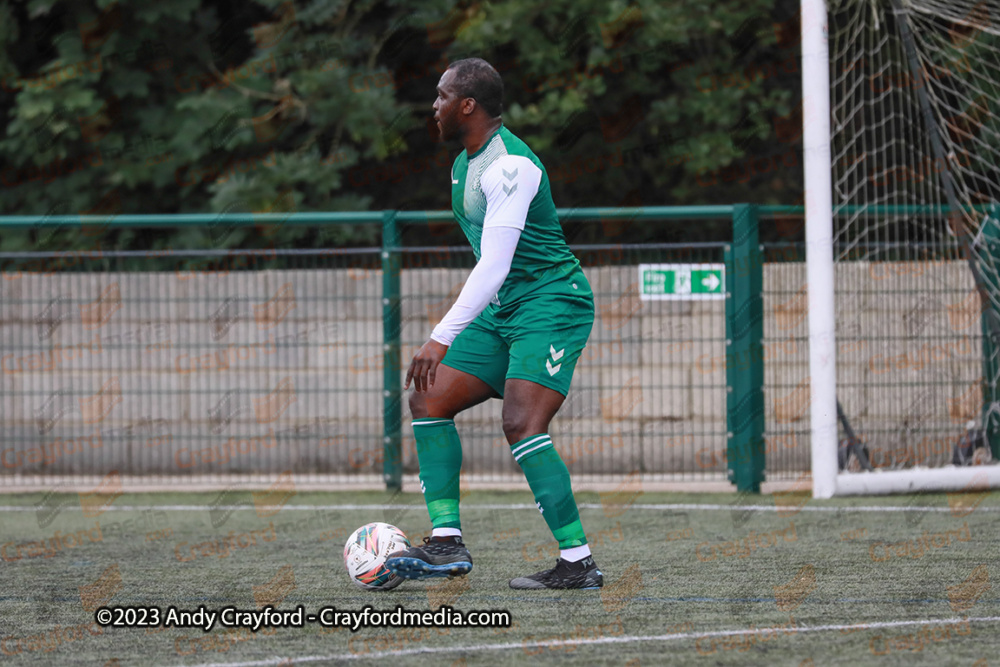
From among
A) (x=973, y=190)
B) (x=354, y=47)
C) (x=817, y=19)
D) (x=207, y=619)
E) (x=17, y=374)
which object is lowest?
(x=207, y=619)

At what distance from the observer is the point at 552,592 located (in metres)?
4.79

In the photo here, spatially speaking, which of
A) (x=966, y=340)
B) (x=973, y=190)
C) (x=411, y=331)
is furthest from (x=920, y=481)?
(x=411, y=331)

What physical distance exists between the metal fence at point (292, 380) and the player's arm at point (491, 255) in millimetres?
4160

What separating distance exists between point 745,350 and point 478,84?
398 cm

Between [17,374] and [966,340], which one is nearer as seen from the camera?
[966,340]

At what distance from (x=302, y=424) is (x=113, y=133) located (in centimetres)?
445

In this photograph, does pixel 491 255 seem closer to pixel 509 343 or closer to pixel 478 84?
pixel 509 343

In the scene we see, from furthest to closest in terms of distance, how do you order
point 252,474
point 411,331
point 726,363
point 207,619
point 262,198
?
point 262,198, point 411,331, point 252,474, point 726,363, point 207,619

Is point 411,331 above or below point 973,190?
below

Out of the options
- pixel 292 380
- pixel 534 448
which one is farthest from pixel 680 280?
pixel 534 448

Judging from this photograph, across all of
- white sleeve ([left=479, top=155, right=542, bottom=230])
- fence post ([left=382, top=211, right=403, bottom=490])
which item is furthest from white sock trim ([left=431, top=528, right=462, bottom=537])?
fence post ([left=382, top=211, right=403, bottom=490])

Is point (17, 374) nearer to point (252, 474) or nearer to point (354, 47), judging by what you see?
point (252, 474)

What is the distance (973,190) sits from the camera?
8984mm

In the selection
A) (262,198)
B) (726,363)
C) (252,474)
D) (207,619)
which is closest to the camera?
(207,619)
